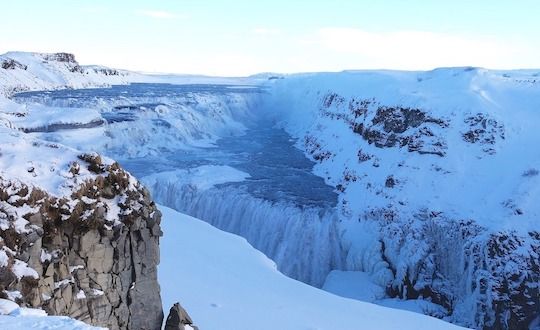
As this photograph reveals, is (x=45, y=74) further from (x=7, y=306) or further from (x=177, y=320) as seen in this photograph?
(x=7, y=306)

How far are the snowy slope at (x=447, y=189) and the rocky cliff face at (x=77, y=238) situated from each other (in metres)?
16.6

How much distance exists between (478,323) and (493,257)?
9.45 ft

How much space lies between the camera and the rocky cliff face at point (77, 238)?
7488mm

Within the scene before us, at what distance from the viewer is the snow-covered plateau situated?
40.9ft

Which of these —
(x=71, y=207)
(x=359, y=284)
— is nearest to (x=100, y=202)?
(x=71, y=207)

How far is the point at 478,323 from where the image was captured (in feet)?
69.7

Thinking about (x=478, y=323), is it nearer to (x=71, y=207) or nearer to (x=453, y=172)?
(x=453, y=172)

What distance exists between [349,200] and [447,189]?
5349 mm

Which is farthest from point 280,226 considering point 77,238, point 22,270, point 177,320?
point 22,270

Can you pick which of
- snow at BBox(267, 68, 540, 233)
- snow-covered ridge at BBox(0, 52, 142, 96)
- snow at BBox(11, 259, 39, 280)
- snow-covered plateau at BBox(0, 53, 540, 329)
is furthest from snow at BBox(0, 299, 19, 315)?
snow-covered ridge at BBox(0, 52, 142, 96)

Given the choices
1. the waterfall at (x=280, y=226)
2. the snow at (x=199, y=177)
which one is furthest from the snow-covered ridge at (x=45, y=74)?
the waterfall at (x=280, y=226)

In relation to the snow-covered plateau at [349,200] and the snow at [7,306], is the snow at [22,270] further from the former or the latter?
the snow at [7,306]

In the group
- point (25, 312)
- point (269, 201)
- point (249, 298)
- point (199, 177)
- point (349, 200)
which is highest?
point (25, 312)

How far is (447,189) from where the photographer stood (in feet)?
90.4
